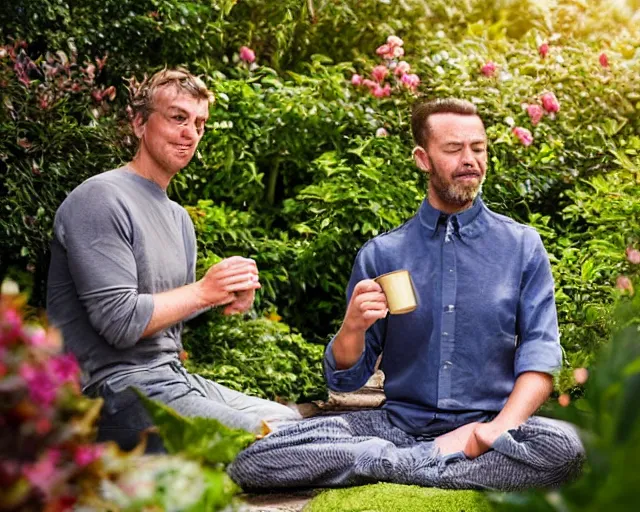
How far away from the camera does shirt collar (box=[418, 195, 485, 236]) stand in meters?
3.85

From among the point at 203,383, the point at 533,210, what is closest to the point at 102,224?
the point at 203,383

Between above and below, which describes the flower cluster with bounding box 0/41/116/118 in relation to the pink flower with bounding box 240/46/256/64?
below

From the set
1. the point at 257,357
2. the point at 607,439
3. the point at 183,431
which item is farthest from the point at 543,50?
the point at 607,439

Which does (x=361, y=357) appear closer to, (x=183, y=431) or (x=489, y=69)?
(x=183, y=431)

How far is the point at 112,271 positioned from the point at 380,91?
3401 mm

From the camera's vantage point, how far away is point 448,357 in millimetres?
3725

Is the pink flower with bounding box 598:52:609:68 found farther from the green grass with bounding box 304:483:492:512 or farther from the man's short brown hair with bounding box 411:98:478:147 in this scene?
the green grass with bounding box 304:483:492:512

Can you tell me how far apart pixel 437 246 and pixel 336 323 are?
7.52 ft

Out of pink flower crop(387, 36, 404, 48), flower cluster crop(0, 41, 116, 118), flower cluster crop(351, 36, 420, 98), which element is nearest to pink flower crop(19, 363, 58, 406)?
flower cluster crop(0, 41, 116, 118)

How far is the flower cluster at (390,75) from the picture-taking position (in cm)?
658

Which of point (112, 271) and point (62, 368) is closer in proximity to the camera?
point (62, 368)

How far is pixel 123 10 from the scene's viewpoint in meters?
6.27

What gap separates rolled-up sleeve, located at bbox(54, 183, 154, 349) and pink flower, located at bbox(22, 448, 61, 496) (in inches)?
97.2

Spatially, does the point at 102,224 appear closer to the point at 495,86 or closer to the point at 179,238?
the point at 179,238
